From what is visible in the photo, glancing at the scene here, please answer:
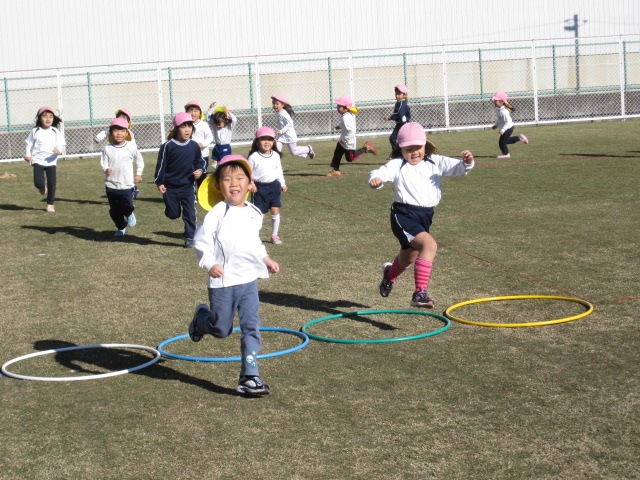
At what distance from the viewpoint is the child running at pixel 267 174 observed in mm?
12867

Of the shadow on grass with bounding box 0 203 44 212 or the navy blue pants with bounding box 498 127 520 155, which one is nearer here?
the shadow on grass with bounding box 0 203 44 212

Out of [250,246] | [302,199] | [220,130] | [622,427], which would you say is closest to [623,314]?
[622,427]

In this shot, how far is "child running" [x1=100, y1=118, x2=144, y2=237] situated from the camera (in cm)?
1383

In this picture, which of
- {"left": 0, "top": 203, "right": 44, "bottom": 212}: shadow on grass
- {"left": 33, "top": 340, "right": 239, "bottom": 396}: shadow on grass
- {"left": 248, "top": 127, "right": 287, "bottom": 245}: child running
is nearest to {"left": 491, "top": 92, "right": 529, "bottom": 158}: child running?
{"left": 0, "top": 203, "right": 44, "bottom": 212}: shadow on grass

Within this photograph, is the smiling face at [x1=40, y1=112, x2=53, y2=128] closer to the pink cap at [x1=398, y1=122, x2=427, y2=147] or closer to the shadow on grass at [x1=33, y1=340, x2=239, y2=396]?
the shadow on grass at [x1=33, y1=340, x2=239, y2=396]

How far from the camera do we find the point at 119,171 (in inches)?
543

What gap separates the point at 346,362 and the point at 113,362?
178 centimetres

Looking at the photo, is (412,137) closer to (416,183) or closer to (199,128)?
(416,183)

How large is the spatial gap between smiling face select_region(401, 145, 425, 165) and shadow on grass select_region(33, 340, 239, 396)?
2.79 m

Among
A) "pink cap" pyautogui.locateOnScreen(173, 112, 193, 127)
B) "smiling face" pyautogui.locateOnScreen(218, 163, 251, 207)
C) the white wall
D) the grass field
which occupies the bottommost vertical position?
the grass field

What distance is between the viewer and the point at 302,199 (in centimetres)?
1745

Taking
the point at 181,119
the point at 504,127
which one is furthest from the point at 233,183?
the point at 504,127

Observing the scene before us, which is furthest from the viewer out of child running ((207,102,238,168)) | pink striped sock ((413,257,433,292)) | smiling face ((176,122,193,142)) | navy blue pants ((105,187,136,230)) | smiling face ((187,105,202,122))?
child running ((207,102,238,168))

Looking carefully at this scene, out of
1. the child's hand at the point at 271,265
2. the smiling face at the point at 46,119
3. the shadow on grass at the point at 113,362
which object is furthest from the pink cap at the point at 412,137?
the smiling face at the point at 46,119
